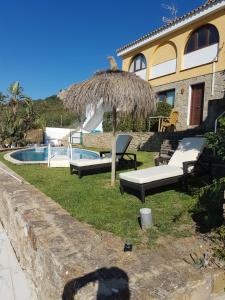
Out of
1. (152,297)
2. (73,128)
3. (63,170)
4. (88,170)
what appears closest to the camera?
(152,297)

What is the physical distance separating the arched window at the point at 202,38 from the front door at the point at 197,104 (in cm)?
232

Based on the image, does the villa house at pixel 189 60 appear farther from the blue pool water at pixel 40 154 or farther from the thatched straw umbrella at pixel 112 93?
the thatched straw umbrella at pixel 112 93

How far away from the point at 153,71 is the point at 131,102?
14.5 m

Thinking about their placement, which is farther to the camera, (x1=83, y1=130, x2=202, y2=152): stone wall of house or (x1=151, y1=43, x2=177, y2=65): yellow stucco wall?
(x1=151, y1=43, x2=177, y2=65): yellow stucco wall

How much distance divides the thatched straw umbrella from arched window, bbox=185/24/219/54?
11.1 meters

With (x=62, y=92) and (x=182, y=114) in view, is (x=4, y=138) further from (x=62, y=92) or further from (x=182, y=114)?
(x=62, y=92)

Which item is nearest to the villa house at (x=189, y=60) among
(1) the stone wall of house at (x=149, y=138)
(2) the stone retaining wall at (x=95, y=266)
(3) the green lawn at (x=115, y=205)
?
(1) the stone wall of house at (x=149, y=138)

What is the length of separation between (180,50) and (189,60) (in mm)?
974

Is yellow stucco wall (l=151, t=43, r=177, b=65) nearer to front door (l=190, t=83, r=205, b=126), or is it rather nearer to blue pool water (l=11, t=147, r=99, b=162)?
front door (l=190, t=83, r=205, b=126)

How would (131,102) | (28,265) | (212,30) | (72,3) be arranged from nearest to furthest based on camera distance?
(28,265)
(131,102)
(212,30)
(72,3)

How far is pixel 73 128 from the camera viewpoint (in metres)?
26.5

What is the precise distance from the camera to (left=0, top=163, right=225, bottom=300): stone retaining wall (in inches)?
112

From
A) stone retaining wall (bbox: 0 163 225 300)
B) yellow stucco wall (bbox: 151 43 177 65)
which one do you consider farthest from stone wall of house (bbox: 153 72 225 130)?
stone retaining wall (bbox: 0 163 225 300)

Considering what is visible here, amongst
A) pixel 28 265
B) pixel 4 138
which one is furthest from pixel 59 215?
pixel 4 138
